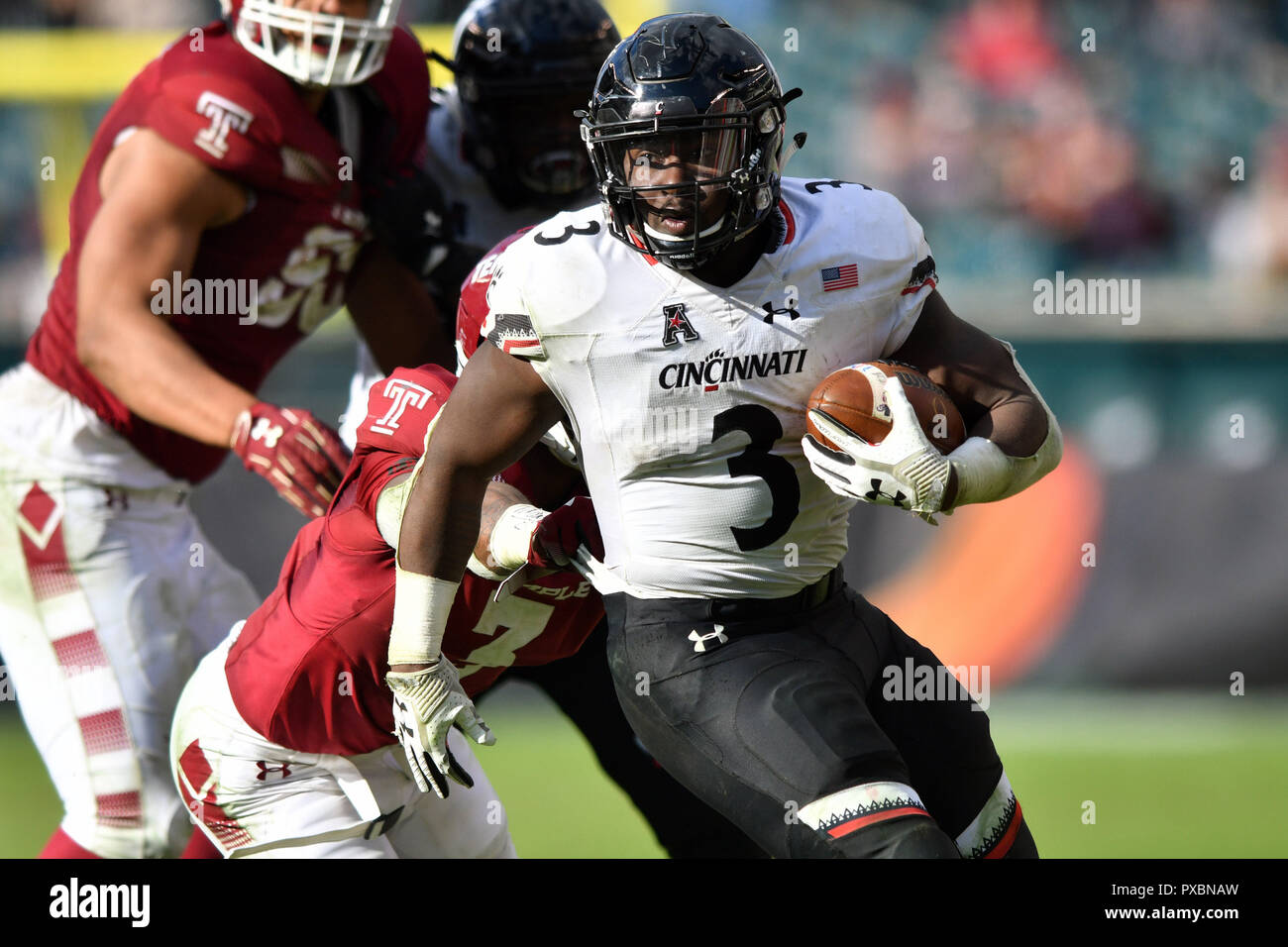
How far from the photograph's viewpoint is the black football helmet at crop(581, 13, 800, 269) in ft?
8.80

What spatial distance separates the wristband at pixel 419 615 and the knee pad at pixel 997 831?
1.01 m

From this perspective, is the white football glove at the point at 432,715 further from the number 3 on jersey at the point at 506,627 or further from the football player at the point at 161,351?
the football player at the point at 161,351

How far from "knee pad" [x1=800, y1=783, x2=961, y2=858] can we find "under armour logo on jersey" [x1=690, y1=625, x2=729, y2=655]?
338 millimetres

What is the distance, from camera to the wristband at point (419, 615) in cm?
284

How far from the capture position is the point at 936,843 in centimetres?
249

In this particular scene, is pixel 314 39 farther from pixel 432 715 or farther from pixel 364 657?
pixel 432 715

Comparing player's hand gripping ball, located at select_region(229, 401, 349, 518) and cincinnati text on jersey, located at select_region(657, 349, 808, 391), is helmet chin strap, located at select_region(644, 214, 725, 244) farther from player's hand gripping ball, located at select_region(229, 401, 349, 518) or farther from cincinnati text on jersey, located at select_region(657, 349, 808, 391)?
player's hand gripping ball, located at select_region(229, 401, 349, 518)

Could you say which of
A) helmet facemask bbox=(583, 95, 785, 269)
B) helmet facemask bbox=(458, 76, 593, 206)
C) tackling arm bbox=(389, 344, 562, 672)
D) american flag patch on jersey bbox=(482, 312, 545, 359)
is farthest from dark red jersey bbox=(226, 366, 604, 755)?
helmet facemask bbox=(458, 76, 593, 206)

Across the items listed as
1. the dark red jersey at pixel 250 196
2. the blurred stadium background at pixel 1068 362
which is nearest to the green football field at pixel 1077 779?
the blurred stadium background at pixel 1068 362

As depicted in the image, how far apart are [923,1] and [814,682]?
7.59 metres

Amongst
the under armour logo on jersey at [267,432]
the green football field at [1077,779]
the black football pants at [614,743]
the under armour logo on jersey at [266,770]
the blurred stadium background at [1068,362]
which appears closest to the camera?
the under armour logo on jersey at [266,770]

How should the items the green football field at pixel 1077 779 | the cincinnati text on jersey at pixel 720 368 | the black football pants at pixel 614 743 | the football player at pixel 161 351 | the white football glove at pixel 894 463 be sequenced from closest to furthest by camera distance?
the white football glove at pixel 894 463
the cincinnati text on jersey at pixel 720 368
the football player at pixel 161 351
the black football pants at pixel 614 743
the green football field at pixel 1077 779

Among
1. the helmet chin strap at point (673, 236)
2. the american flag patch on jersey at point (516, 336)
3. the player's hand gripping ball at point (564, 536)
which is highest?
the helmet chin strap at point (673, 236)

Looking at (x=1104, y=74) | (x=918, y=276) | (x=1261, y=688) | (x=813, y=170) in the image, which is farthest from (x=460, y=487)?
(x=1104, y=74)
